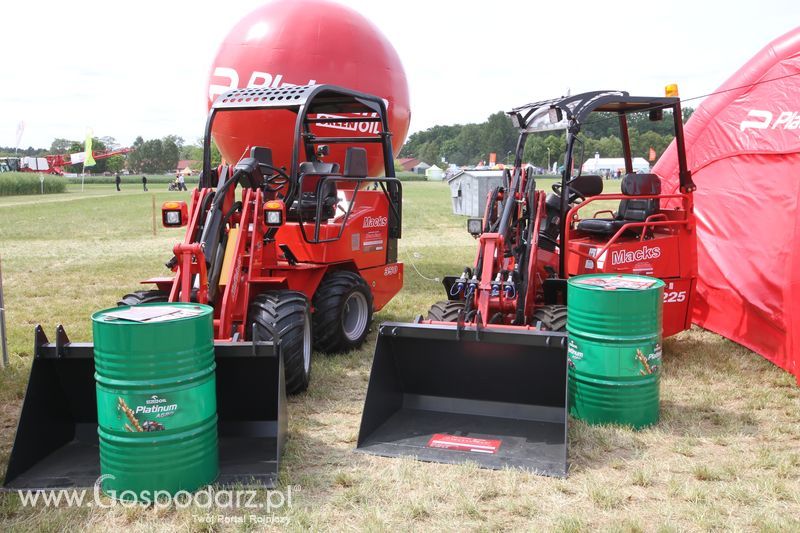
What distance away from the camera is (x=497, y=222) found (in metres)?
6.08

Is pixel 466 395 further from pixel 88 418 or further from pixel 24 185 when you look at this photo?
pixel 24 185

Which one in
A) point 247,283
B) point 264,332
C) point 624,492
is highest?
point 247,283

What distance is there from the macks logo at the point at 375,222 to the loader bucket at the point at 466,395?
253cm

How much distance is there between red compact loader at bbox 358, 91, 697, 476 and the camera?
449cm

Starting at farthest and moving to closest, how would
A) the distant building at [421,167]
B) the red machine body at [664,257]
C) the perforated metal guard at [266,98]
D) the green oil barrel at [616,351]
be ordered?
the distant building at [421,167], the perforated metal guard at [266,98], the red machine body at [664,257], the green oil barrel at [616,351]

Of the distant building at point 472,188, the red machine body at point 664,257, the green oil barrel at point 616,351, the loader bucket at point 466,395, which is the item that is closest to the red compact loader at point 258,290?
the loader bucket at point 466,395

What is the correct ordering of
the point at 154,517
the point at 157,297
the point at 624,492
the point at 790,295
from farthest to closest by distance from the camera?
the point at 790,295, the point at 157,297, the point at 624,492, the point at 154,517

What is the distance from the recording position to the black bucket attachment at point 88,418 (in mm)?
3965

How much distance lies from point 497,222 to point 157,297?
9.05 ft

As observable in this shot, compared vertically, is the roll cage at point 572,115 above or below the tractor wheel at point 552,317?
above

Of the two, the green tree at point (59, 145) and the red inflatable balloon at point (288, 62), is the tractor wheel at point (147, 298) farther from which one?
the green tree at point (59, 145)

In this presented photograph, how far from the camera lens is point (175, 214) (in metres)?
5.61

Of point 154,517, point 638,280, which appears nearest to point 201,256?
point 154,517

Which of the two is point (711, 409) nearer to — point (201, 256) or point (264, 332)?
point (264, 332)
